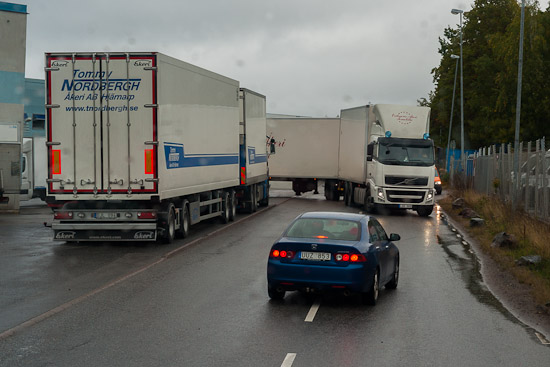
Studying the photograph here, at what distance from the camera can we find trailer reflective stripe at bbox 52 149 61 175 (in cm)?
1800

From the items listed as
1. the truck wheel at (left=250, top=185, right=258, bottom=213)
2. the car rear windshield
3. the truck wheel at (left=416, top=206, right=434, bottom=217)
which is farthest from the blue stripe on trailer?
the truck wheel at (left=416, top=206, right=434, bottom=217)

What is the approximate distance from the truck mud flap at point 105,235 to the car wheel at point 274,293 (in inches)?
282

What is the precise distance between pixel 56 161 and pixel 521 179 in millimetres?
15308

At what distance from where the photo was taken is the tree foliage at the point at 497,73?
6250 cm

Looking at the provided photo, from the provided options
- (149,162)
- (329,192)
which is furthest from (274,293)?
(329,192)

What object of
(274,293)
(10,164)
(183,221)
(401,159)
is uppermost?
(401,159)

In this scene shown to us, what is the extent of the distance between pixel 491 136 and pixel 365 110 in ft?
138

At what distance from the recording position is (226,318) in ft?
33.6

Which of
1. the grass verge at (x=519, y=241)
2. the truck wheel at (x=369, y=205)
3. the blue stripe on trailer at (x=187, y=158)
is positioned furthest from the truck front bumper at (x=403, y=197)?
the blue stripe on trailer at (x=187, y=158)

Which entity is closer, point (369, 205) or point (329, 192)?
point (369, 205)

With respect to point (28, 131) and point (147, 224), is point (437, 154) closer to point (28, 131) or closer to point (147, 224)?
point (147, 224)

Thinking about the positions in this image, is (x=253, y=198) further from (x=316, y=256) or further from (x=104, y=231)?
(x=316, y=256)

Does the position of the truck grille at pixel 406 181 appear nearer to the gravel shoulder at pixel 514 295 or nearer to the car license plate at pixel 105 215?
the gravel shoulder at pixel 514 295

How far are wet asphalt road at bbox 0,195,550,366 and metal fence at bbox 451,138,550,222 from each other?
5070 mm
